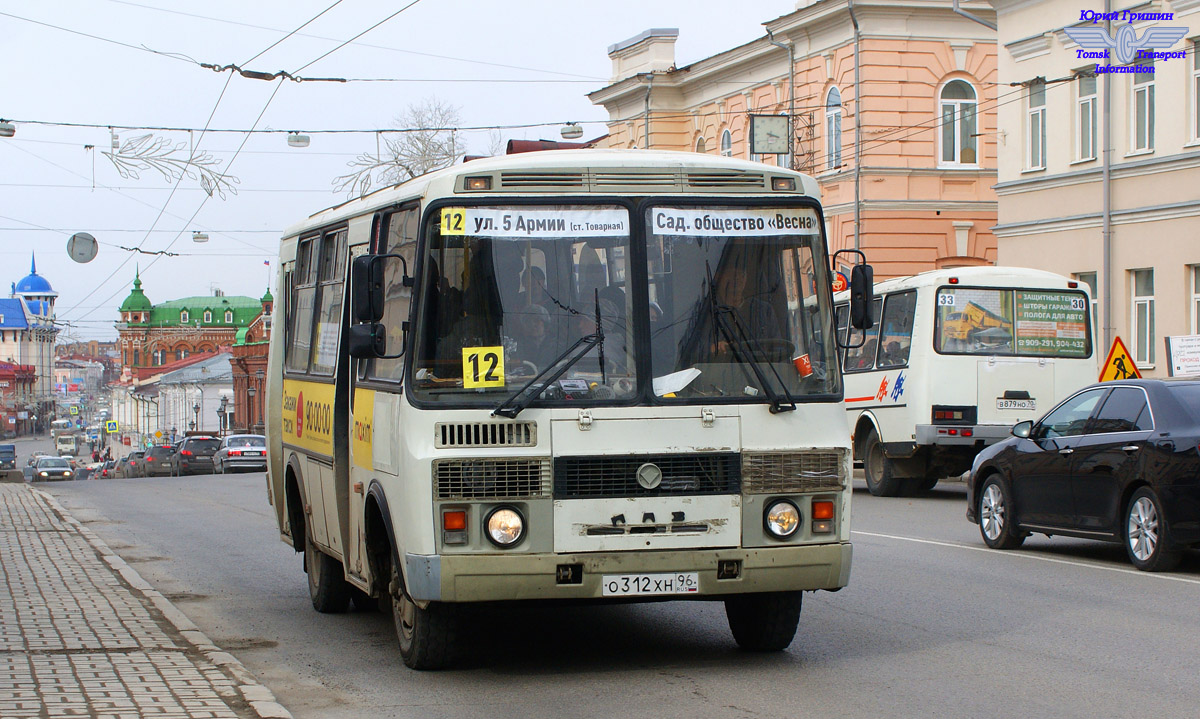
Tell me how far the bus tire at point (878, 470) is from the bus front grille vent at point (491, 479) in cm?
1534

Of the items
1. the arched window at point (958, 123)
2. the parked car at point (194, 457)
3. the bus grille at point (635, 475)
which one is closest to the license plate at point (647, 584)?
the bus grille at point (635, 475)

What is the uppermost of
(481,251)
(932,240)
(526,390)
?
(932,240)

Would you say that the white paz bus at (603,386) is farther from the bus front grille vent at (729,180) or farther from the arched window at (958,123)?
the arched window at (958,123)

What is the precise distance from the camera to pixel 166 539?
18.2m

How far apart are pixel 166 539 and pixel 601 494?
11699 mm

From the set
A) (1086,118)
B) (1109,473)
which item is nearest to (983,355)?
(1109,473)

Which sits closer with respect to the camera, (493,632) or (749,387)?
(749,387)

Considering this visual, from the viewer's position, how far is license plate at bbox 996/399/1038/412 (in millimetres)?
20906

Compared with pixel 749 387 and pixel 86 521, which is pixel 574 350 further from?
pixel 86 521

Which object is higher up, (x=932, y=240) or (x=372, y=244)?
(x=932, y=240)

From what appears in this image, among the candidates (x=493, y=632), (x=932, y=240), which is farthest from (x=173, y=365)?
(x=493, y=632)

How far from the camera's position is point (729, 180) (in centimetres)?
824

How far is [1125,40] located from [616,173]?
22.8 metres

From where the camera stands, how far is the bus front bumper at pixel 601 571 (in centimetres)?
766
